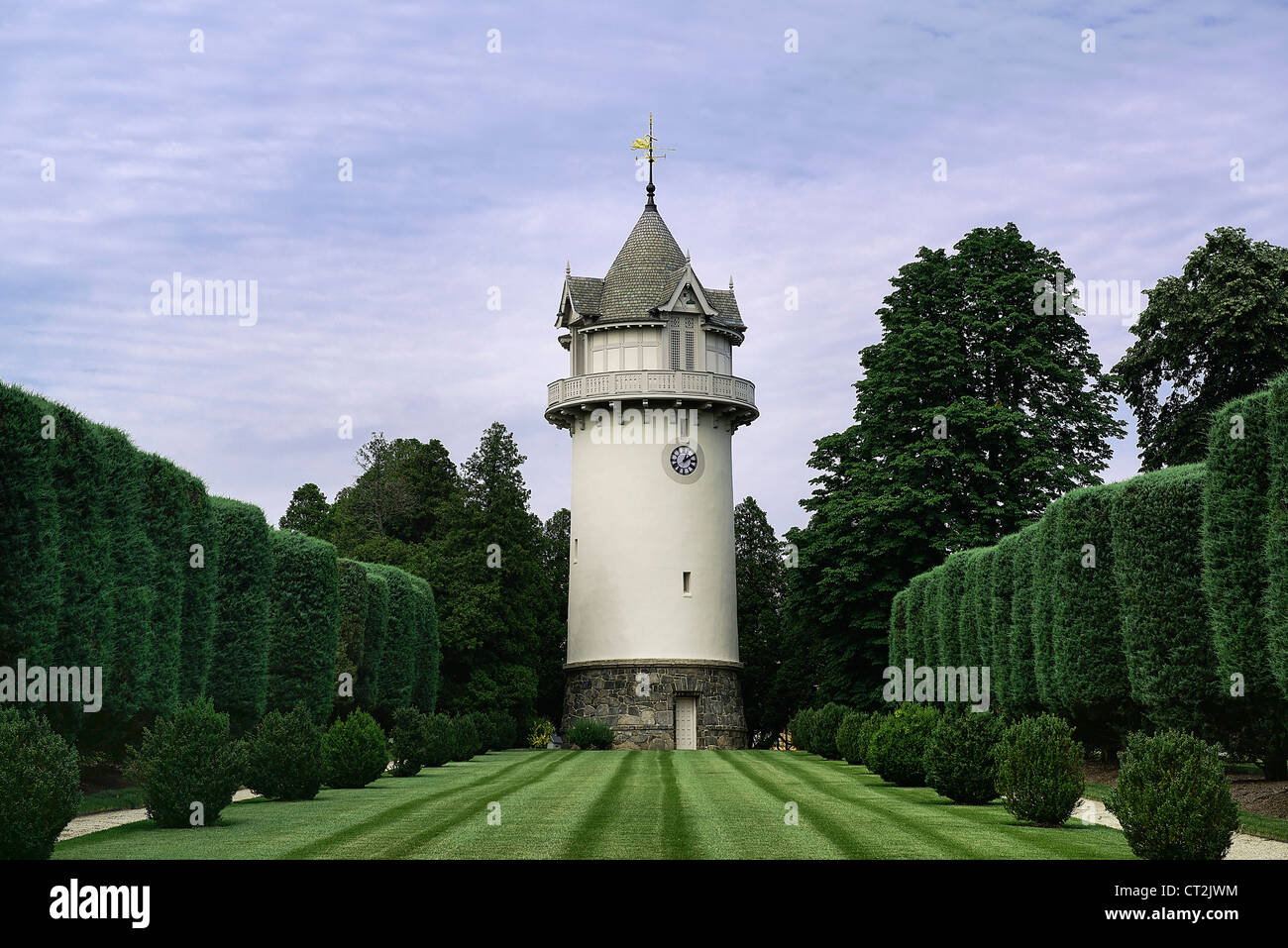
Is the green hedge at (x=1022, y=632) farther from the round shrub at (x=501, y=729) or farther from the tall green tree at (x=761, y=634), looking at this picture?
the tall green tree at (x=761, y=634)

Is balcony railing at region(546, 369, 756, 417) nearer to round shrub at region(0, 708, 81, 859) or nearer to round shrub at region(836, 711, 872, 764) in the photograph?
round shrub at region(836, 711, 872, 764)

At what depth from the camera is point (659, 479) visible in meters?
60.7

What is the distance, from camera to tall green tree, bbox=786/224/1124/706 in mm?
49750

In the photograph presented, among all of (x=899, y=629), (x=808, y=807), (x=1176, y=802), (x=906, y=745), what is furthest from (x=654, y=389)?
(x=1176, y=802)

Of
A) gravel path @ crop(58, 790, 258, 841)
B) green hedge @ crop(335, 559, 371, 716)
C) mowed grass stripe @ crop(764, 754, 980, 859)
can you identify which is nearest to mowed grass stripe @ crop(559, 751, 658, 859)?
mowed grass stripe @ crop(764, 754, 980, 859)

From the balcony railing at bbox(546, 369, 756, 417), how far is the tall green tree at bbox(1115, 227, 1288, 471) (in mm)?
19126

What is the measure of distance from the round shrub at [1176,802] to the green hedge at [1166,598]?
9.55 m

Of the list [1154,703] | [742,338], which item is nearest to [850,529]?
[742,338]

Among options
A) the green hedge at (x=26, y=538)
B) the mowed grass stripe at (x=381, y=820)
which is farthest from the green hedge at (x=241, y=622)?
the green hedge at (x=26, y=538)

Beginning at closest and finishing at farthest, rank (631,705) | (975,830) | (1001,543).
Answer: (975,830) < (1001,543) < (631,705)

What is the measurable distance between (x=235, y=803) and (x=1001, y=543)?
2165 centimetres

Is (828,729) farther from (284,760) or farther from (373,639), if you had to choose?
(284,760)

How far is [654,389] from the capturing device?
60656mm
